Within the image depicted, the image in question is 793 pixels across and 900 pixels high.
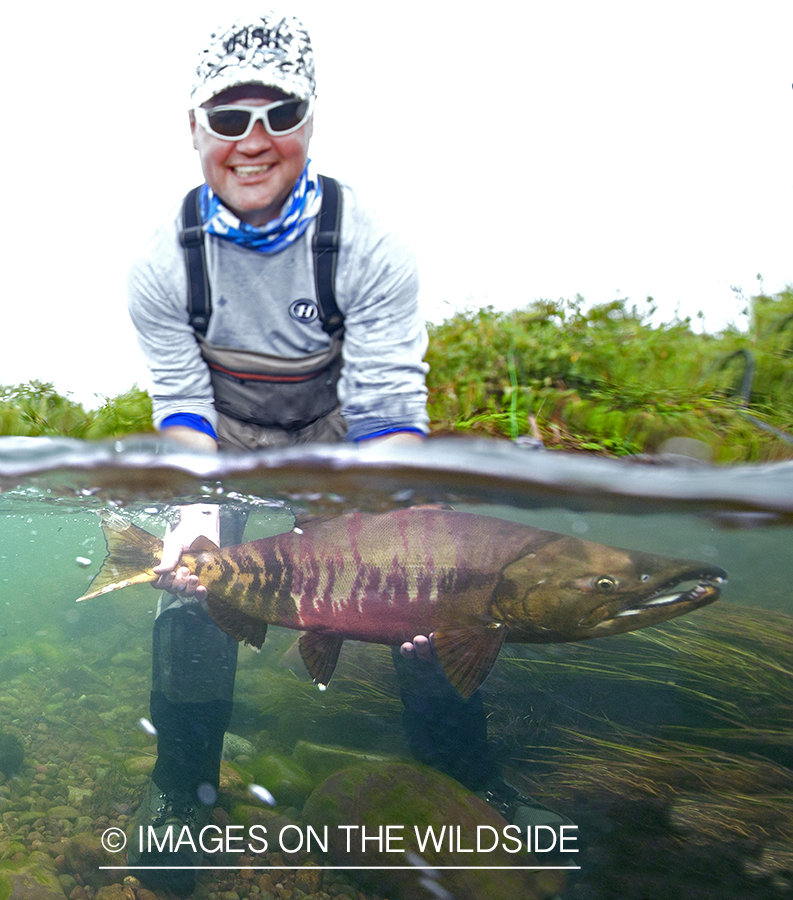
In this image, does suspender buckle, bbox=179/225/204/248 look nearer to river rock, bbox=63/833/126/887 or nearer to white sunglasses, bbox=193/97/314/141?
white sunglasses, bbox=193/97/314/141

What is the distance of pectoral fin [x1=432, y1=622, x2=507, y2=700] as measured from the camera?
2715 mm

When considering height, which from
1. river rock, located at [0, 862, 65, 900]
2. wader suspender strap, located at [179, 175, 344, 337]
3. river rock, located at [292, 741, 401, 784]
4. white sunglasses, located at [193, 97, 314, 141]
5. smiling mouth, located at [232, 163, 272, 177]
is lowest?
river rock, located at [0, 862, 65, 900]

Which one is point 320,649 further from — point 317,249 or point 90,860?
point 90,860

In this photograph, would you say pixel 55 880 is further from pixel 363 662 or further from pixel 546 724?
pixel 546 724

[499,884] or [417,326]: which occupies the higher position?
[417,326]

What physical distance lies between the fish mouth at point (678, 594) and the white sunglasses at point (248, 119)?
2.70 m

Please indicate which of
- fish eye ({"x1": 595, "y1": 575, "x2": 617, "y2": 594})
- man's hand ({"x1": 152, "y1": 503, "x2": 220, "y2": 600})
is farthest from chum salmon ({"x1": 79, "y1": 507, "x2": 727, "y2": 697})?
man's hand ({"x1": 152, "y1": 503, "x2": 220, "y2": 600})

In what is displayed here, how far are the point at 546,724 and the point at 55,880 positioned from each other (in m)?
2.95

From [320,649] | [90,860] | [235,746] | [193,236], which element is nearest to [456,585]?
[320,649]

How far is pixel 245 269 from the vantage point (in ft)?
9.73

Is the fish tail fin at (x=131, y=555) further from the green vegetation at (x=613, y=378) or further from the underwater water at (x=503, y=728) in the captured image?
the green vegetation at (x=613, y=378)

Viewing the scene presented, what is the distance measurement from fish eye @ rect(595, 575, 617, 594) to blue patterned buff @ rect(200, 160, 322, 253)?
2136 millimetres

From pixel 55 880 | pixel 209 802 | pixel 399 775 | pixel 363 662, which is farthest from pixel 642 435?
pixel 55 880

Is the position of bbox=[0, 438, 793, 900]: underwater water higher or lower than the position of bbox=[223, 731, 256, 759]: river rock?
higher
